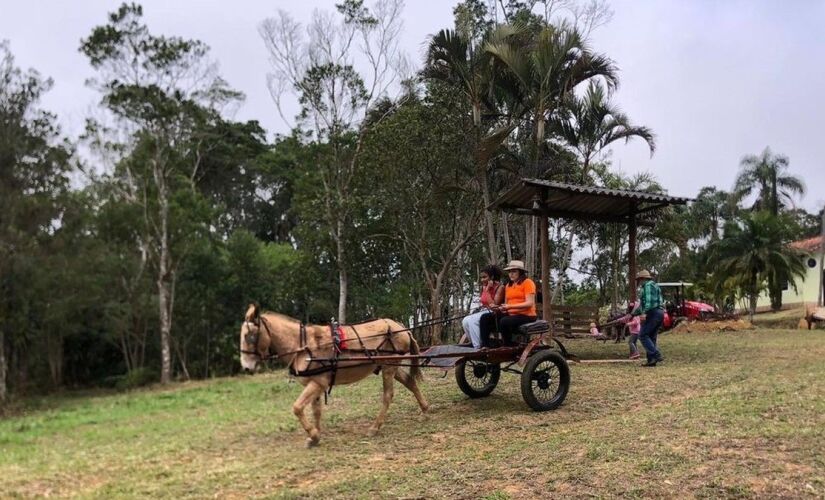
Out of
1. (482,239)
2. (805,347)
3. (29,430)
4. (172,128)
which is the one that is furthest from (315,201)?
(805,347)

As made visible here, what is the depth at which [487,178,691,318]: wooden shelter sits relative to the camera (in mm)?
11883

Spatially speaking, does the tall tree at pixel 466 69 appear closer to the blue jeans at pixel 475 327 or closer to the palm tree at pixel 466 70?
the palm tree at pixel 466 70

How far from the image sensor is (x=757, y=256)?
27.5 m

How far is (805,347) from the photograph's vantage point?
1387cm

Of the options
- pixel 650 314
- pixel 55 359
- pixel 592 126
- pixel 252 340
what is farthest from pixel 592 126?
pixel 55 359

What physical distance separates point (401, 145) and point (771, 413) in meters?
13.4

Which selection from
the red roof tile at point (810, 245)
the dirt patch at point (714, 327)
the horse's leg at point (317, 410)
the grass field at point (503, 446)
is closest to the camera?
the grass field at point (503, 446)

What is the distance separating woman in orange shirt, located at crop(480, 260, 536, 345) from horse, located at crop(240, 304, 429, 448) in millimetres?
1102

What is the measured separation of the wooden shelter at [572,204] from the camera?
11883 millimetres

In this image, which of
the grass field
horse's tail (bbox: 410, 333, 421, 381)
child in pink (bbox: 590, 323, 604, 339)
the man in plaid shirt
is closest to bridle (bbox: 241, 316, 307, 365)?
the grass field

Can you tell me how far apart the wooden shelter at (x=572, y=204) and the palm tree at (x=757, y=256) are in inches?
651

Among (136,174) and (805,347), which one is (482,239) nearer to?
(805,347)

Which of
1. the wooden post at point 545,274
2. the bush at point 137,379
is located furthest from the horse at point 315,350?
the bush at point 137,379

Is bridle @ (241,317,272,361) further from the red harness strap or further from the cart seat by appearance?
the cart seat
